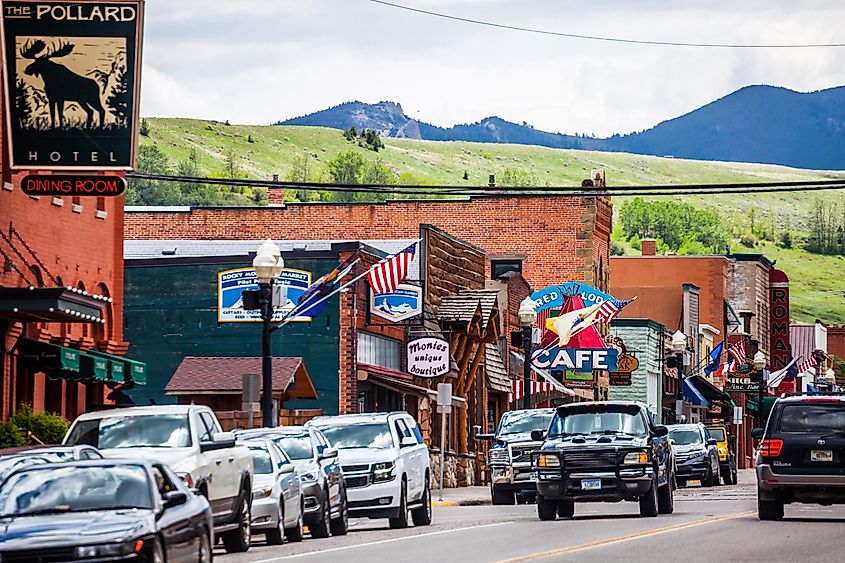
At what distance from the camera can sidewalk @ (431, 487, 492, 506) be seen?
39250 mm

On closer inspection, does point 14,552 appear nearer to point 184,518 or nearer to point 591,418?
point 184,518

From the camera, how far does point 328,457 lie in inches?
1031

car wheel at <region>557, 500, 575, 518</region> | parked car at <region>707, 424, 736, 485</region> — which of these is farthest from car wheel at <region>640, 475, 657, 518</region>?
parked car at <region>707, 424, 736, 485</region>

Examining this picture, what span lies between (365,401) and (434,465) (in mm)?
2919

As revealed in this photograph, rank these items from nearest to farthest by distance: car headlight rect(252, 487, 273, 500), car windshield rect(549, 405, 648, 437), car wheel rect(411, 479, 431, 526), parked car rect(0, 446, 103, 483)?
parked car rect(0, 446, 103, 483)
car headlight rect(252, 487, 273, 500)
car wheel rect(411, 479, 431, 526)
car windshield rect(549, 405, 648, 437)

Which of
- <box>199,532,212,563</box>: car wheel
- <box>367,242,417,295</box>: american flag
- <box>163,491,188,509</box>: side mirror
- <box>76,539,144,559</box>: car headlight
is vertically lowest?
<box>199,532,212,563</box>: car wheel

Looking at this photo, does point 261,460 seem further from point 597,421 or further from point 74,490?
point 74,490

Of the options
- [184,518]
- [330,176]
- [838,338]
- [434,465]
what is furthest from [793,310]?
[184,518]

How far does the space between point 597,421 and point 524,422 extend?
855cm

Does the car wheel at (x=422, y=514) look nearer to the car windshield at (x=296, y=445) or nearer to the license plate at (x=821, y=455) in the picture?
the car windshield at (x=296, y=445)

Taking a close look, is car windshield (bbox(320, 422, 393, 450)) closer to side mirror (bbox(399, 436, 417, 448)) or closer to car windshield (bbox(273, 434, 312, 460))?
side mirror (bbox(399, 436, 417, 448))

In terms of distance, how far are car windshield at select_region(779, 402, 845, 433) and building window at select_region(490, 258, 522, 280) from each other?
44.4m

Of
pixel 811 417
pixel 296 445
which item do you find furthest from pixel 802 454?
pixel 296 445

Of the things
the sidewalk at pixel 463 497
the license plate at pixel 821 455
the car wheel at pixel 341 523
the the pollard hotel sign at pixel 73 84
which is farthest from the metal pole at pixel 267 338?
the license plate at pixel 821 455
